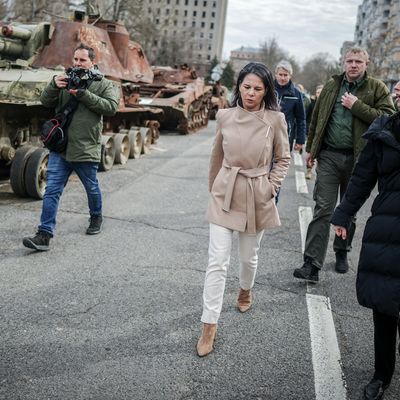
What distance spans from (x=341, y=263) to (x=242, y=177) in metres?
2.27

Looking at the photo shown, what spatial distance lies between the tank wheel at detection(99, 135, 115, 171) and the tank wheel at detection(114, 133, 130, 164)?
0.20m

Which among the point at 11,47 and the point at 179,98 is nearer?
the point at 11,47

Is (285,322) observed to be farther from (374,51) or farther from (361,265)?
(374,51)

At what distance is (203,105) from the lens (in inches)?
864

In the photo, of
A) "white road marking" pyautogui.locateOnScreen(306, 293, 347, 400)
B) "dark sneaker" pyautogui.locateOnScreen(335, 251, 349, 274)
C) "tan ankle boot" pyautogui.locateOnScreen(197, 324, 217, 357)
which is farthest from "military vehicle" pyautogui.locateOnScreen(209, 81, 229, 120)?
"tan ankle boot" pyautogui.locateOnScreen(197, 324, 217, 357)

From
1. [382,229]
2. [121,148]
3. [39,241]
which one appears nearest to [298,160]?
[121,148]

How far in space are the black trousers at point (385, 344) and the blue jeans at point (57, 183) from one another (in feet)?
10.9

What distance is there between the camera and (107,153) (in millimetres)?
10445

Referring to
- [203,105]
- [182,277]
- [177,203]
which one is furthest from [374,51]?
[182,277]

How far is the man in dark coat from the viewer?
672 centimetres

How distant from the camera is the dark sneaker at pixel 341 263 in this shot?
5.36 m

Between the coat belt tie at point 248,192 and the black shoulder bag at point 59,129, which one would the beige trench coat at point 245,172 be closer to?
the coat belt tie at point 248,192

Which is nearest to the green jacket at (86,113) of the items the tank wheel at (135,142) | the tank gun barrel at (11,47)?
the tank gun barrel at (11,47)

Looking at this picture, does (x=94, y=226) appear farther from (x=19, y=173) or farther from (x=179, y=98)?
(x=179, y=98)
